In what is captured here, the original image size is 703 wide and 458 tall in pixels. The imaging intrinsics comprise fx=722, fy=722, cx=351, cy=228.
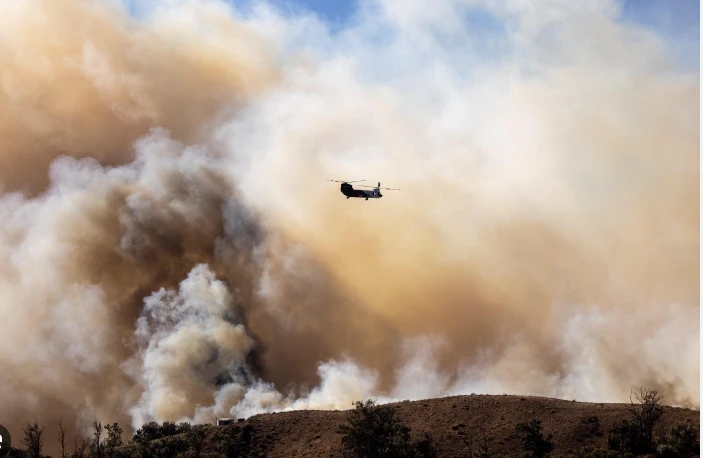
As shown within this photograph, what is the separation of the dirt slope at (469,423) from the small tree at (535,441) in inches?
32.6

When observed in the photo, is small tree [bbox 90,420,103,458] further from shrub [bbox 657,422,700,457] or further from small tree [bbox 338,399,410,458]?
shrub [bbox 657,422,700,457]

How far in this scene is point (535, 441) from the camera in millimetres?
71312

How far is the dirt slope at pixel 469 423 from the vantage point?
73.6m

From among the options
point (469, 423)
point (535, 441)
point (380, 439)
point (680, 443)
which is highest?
point (469, 423)

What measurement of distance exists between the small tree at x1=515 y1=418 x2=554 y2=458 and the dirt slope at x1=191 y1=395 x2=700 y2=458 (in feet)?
2.71

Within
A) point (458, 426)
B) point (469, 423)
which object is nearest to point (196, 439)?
point (458, 426)

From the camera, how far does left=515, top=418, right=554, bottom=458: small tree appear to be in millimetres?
70625

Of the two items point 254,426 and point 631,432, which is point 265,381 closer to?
point 254,426

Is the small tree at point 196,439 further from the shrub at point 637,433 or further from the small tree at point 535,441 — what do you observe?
the shrub at point 637,433

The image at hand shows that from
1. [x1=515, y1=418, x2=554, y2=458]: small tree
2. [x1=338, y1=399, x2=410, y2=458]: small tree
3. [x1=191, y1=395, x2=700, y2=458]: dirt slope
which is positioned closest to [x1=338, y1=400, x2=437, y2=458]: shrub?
[x1=338, y1=399, x2=410, y2=458]: small tree

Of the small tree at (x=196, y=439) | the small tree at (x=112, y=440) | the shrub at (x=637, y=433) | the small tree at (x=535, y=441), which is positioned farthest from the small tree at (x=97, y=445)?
the shrub at (x=637, y=433)

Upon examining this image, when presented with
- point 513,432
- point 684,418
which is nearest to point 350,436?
point 513,432

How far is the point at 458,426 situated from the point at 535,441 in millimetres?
9413

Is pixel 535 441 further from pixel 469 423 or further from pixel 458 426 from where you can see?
pixel 458 426
